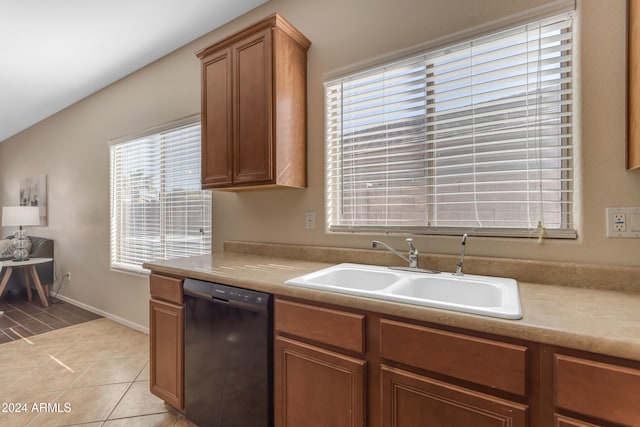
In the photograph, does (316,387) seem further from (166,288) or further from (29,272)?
(29,272)

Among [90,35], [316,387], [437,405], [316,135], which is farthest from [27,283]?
[437,405]

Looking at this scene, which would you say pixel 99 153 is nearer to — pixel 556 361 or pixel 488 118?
pixel 488 118

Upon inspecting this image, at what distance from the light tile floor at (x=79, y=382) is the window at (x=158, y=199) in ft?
2.60

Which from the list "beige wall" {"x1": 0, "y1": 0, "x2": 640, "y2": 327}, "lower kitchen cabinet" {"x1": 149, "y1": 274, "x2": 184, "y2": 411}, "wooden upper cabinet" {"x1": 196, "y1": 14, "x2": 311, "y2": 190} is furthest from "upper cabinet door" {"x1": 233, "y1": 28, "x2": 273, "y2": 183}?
"lower kitchen cabinet" {"x1": 149, "y1": 274, "x2": 184, "y2": 411}

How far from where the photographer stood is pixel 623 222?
127 centimetres

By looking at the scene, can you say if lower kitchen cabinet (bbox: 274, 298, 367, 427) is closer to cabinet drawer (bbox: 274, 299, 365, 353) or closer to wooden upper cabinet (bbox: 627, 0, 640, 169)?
cabinet drawer (bbox: 274, 299, 365, 353)

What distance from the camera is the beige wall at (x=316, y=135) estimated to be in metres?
1.30

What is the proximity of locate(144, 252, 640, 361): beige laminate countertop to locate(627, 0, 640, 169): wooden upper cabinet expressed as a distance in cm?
55

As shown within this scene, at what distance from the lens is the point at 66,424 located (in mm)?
1806

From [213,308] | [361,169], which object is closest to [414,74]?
[361,169]

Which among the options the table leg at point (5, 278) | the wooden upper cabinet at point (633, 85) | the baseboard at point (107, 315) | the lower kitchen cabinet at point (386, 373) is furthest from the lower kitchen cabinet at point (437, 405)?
the table leg at point (5, 278)

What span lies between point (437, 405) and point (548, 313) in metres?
0.45

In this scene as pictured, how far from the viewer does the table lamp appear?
4.27 m

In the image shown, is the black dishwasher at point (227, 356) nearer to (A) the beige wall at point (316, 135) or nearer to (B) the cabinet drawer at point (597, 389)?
(A) the beige wall at point (316, 135)
